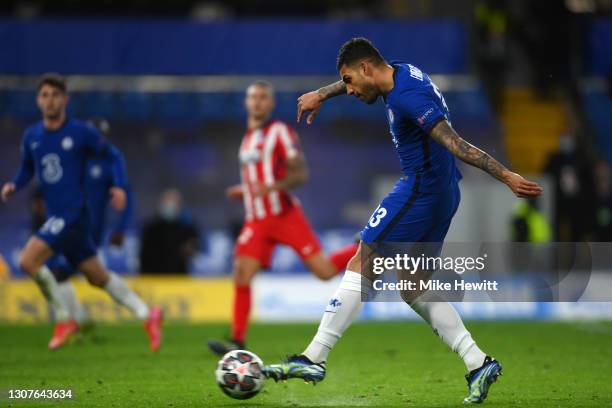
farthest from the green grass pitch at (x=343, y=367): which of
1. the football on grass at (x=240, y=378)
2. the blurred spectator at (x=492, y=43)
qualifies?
the blurred spectator at (x=492, y=43)

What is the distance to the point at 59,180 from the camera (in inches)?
413

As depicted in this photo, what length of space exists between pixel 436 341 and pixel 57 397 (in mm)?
5637

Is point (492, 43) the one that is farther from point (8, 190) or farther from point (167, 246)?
point (8, 190)

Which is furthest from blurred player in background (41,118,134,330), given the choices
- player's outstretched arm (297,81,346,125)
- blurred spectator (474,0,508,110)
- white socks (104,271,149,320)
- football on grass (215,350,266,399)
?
blurred spectator (474,0,508,110)

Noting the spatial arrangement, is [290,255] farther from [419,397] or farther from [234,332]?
[419,397]

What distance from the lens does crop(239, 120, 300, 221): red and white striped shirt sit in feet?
35.8

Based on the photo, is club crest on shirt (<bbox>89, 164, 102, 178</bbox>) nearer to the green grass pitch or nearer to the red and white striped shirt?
Result: the green grass pitch

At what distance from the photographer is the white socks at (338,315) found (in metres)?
7.05

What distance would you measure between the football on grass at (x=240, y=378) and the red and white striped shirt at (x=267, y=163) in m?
3.96

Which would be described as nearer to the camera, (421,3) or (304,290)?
(304,290)

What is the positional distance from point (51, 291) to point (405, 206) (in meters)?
4.99

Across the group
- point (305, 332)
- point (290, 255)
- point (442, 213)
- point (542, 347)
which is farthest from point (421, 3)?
point (442, 213)

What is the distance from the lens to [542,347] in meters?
11.4

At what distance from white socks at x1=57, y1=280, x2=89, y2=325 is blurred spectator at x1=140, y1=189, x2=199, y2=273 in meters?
4.34
